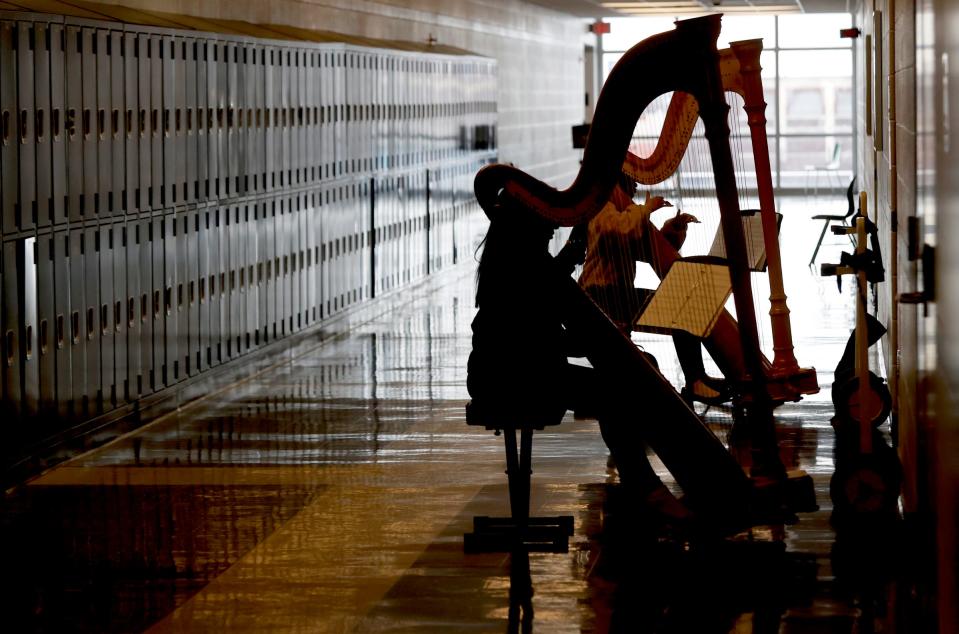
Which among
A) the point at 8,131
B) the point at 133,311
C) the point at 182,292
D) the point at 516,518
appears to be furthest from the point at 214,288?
the point at 516,518

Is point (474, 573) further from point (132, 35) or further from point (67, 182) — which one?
point (132, 35)

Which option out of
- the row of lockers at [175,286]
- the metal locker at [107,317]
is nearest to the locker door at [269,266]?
the row of lockers at [175,286]

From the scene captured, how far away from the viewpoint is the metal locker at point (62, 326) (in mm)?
6559

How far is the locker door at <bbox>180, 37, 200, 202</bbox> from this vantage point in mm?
8039

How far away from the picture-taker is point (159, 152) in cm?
770

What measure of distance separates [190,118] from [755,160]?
3425mm

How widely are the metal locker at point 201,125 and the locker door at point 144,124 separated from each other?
0.66 meters

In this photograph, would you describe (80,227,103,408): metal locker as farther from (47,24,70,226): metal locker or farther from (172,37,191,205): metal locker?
(172,37,191,205): metal locker

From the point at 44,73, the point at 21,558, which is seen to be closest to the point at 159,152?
the point at 44,73

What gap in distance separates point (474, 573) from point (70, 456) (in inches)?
104

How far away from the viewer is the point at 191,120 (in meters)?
8.13

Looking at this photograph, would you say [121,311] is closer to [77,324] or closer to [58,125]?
[77,324]

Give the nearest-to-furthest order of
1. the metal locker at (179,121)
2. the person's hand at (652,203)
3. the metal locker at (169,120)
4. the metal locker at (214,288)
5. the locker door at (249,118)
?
the person's hand at (652,203), the metal locker at (169,120), the metal locker at (179,121), the metal locker at (214,288), the locker door at (249,118)

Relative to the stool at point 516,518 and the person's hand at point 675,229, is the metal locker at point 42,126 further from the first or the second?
the person's hand at point 675,229
